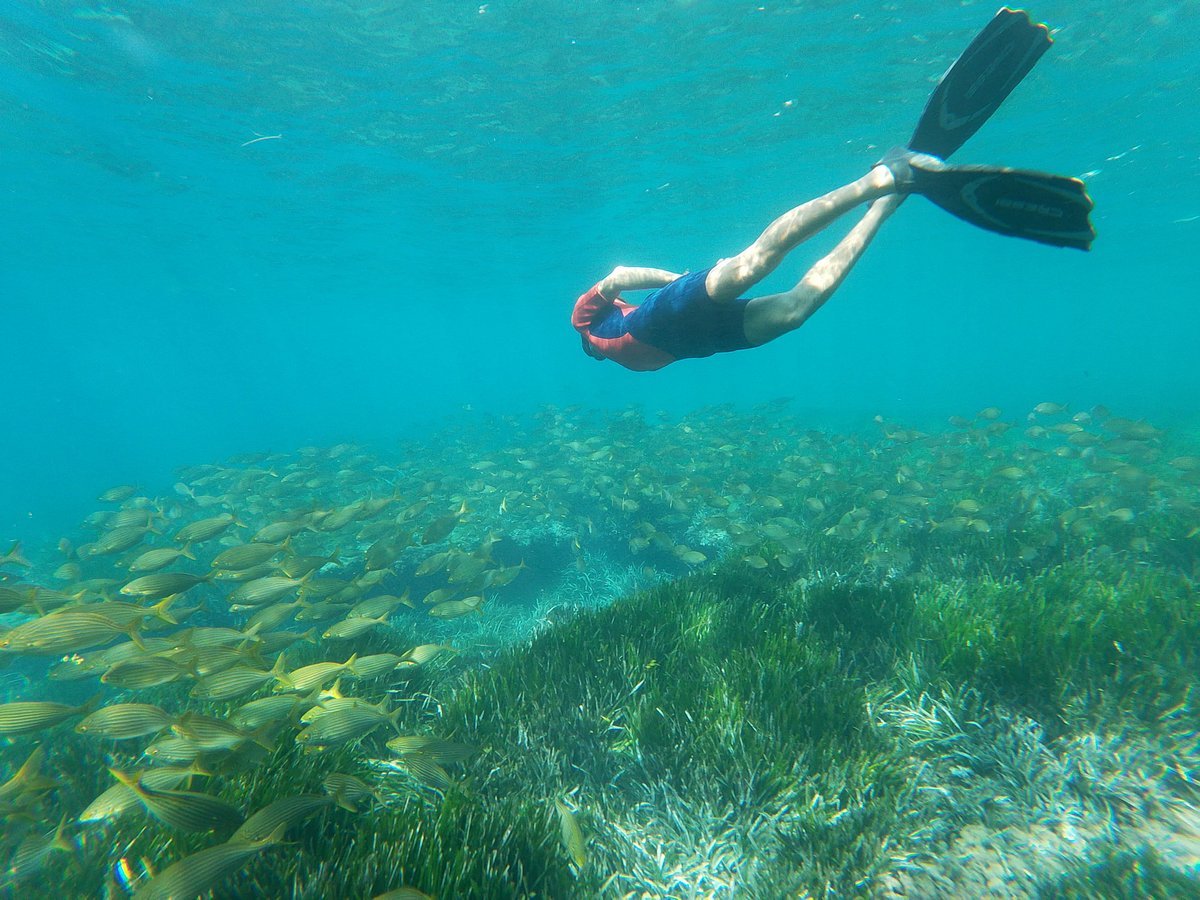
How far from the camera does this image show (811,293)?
181 inches

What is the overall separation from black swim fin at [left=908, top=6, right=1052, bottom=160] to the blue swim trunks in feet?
7.85

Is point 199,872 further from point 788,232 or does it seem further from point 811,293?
point 788,232

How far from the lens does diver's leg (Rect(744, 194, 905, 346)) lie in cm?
457

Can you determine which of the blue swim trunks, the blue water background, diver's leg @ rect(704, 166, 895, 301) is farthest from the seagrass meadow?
the blue water background

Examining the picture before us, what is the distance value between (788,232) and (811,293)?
0.56 m

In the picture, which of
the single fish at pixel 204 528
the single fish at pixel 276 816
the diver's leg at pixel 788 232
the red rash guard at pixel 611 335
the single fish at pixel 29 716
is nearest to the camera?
the single fish at pixel 276 816

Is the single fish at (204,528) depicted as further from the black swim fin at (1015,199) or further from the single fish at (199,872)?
the black swim fin at (1015,199)

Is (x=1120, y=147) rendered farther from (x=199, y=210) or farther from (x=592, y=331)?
(x=199, y=210)

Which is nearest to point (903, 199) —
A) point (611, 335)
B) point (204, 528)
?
point (611, 335)

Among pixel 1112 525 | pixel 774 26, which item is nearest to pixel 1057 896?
pixel 1112 525

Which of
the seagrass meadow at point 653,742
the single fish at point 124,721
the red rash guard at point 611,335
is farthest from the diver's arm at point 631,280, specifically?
the single fish at point 124,721

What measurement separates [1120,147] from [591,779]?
33187 millimetres

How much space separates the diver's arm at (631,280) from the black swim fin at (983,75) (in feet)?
9.08

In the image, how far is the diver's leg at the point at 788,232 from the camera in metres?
4.38
